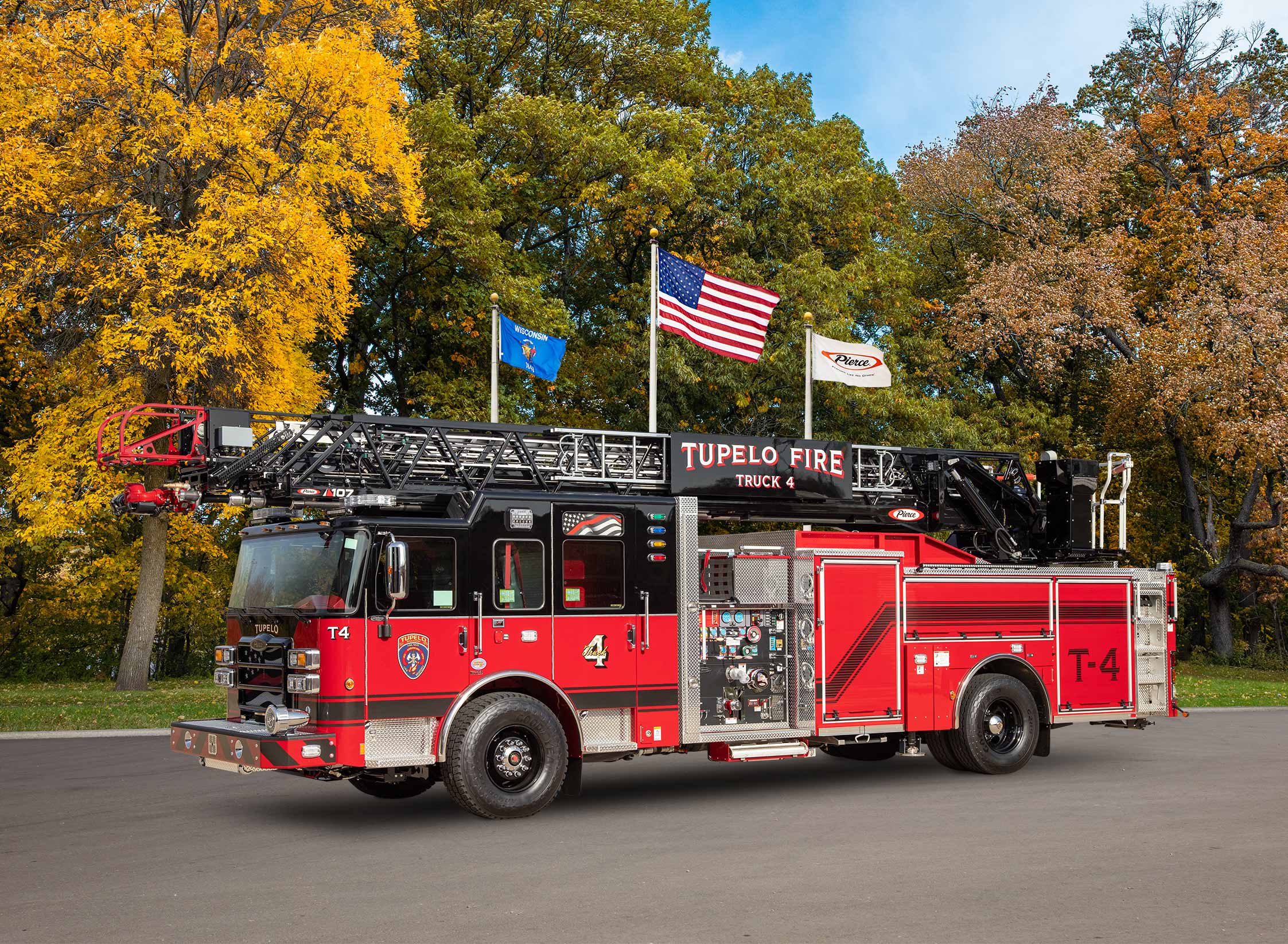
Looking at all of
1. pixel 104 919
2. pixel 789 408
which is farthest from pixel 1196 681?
pixel 104 919

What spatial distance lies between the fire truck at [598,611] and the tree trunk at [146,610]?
12.3 meters

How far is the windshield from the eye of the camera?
10812mm

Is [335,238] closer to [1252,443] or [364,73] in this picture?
[364,73]

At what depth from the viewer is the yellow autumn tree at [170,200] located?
864 inches

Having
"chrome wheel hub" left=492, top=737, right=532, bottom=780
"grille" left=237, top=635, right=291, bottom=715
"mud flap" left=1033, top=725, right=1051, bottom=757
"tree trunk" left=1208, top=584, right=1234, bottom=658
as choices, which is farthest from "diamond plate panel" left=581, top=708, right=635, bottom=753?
"tree trunk" left=1208, top=584, right=1234, bottom=658

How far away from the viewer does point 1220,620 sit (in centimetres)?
4081

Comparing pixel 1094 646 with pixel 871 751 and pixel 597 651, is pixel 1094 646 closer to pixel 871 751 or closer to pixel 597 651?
pixel 871 751

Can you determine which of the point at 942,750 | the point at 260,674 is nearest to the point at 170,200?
the point at 260,674

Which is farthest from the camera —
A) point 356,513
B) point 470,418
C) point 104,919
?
point 470,418

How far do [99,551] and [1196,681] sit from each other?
1038 inches

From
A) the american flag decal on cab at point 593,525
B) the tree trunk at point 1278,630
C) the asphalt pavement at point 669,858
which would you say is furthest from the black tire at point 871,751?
the tree trunk at point 1278,630

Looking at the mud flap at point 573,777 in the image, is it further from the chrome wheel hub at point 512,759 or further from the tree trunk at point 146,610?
the tree trunk at point 146,610

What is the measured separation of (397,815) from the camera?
11.5 m

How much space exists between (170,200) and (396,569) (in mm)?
16071
